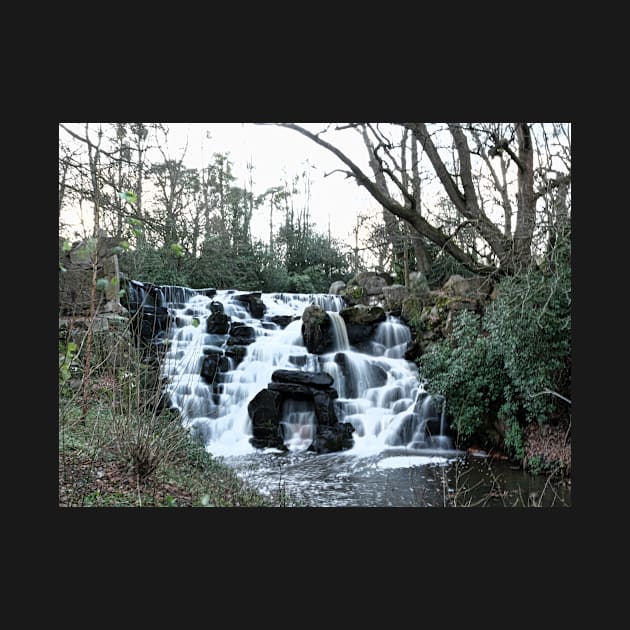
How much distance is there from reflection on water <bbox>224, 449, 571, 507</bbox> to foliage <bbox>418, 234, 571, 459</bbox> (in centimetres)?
59

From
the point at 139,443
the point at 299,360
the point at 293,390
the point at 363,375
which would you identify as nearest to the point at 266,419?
the point at 293,390

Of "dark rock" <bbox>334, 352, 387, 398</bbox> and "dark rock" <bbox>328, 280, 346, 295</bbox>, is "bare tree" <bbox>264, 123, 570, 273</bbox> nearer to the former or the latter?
"dark rock" <bbox>334, 352, 387, 398</bbox>

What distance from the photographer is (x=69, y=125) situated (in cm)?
421

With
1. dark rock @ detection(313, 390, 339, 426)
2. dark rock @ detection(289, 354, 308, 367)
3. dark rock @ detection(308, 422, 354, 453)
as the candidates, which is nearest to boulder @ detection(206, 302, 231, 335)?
dark rock @ detection(289, 354, 308, 367)

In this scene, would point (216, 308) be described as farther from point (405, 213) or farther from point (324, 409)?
point (405, 213)

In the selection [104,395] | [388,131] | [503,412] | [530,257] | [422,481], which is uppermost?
[388,131]

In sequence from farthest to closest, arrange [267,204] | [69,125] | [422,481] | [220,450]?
[267,204] → [220,450] → [422,481] → [69,125]

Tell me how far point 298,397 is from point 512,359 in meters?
2.89

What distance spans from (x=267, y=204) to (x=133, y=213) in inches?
197

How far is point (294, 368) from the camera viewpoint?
779cm

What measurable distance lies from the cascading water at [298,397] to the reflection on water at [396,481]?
0.02 metres

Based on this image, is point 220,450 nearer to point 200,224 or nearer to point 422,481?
point 422,481

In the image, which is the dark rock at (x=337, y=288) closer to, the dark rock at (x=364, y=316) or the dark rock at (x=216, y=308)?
the dark rock at (x=364, y=316)

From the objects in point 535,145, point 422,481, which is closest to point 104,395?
point 422,481
